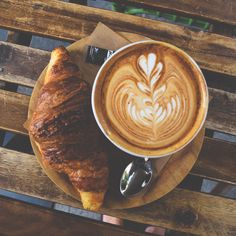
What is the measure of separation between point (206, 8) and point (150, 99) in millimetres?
439

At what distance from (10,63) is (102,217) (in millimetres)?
730

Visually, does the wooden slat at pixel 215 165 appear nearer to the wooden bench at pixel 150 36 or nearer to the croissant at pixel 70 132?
the wooden bench at pixel 150 36

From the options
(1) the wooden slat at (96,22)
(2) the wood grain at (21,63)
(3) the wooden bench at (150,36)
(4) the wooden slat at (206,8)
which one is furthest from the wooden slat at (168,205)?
(4) the wooden slat at (206,8)

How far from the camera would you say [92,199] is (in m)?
1.05

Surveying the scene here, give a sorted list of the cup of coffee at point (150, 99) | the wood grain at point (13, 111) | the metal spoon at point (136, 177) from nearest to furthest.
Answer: the cup of coffee at point (150, 99) → the metal spoon at point (136, 177) → the wood grain at point (13, 111)

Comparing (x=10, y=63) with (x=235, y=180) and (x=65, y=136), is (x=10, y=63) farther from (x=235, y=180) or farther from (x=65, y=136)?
(x=235, y=180)

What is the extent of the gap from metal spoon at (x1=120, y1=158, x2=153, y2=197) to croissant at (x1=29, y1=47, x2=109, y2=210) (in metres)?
0.06

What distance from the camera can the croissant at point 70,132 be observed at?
1.03 meters

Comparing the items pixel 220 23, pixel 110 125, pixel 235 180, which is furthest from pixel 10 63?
pixel 235 180

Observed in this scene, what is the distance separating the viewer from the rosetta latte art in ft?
3.24

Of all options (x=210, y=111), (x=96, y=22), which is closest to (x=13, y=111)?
(x=96, y=22)

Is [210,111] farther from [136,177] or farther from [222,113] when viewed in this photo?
[136,177]

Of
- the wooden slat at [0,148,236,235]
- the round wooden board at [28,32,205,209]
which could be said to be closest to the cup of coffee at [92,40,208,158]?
the round wooden board at [28,32,205,209]

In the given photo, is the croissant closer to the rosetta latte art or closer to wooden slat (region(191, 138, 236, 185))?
the rosetta latte art
